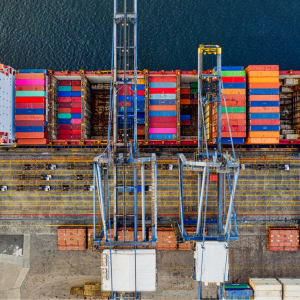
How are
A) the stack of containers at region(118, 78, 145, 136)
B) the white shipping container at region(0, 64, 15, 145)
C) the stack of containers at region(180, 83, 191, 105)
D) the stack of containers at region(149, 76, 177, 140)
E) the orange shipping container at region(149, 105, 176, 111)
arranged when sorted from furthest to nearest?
1. the stack of containers at region(180, 83, 191, 105)
2. the orange shipping container at region(149, 105, 176, 111)
3. the stack of containers at region(149, 76, 177, 140)
4. the stack of containers at region(118, 78, 145, 136)
5. the white shipping container at region(0, 64, 15, 145)

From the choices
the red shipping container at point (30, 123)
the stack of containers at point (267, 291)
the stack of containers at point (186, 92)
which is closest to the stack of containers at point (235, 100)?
the stack of containers at point (186, 92)

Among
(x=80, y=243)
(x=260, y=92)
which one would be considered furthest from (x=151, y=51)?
(x=80, y=243)

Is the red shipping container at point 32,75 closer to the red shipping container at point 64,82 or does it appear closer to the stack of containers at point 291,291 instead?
the red shipping container at point 64,82

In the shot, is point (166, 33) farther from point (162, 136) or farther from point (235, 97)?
point (162, 136)

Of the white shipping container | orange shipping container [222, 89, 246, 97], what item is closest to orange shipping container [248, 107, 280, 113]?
orange shipping container [222, 89, 246, 97]

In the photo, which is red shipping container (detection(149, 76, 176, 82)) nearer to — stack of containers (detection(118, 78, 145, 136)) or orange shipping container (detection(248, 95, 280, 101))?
stack of containers (detection(118, 78, 145, 136))

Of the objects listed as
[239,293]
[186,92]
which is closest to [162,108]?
[186,92]

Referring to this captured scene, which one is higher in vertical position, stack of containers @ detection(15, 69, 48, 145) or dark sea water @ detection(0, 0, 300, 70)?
dark sea water @ detection(0, 0, 300, 70)
